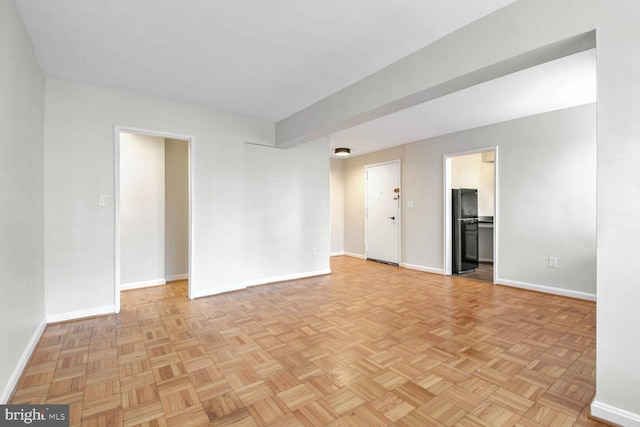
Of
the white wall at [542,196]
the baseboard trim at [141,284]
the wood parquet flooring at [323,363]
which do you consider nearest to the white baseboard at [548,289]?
the white wall at [542,196]

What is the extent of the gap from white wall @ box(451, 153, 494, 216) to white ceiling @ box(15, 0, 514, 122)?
3841 millimetres

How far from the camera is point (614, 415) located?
149 cm

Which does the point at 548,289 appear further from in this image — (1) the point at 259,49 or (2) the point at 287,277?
(1) the point at 259,49

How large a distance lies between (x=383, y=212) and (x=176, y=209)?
157 inches

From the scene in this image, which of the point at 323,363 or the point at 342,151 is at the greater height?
the point at 342,151

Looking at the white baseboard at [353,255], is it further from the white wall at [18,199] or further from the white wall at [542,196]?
the white wall at [18,199]

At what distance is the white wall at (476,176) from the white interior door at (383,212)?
1.20 m

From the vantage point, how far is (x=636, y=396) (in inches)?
56.6

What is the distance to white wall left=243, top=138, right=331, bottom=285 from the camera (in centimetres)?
432

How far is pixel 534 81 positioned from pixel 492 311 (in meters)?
2.45

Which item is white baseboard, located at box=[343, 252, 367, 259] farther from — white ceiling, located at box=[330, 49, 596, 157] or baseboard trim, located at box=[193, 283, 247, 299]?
baseboard trim, located at box=[193, 283, 247, 299]

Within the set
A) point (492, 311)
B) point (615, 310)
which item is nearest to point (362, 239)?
point (492, 311)

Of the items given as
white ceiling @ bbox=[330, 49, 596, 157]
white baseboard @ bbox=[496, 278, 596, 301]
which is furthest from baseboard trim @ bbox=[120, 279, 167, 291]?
white baseboard @ bbox=[496, 278, 596, 301]

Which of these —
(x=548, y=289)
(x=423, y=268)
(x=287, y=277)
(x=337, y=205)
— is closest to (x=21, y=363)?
(x=287, y=277)
